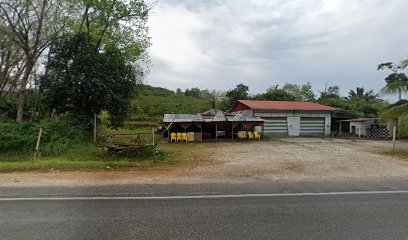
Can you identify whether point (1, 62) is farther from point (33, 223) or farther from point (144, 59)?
point (33, 223)

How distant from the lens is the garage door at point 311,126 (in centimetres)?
2866

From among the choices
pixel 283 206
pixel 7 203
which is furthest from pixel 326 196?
pixel 7 203

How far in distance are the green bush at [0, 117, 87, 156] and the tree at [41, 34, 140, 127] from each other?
6.15 ft

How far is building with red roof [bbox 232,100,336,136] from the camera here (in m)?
27.4

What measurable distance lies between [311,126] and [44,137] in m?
24.5

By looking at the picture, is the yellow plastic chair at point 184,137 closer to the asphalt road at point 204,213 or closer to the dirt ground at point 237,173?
the dirt ground at point 237,173

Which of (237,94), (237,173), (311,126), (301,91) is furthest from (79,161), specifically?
(301,91)

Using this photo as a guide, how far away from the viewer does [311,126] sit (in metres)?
28.9

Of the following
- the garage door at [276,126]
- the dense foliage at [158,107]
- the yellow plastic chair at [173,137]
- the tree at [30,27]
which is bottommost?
the yellow plastic chair at [173,137]

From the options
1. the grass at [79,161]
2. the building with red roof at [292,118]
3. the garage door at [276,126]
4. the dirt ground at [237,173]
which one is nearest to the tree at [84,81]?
the grass at [79,161]

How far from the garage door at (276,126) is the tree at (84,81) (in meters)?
14.9

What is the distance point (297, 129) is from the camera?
28.3 metres

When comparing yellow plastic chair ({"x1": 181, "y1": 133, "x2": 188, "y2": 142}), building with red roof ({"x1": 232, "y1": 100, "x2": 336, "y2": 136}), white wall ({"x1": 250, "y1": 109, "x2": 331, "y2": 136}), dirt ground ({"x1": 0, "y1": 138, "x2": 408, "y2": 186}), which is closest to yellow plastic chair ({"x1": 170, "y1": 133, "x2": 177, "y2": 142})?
yellow plastic chair ({"x1": 181, "y1": 133, "x2": 188, "y2": 142})

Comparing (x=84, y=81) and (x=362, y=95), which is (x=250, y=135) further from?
(x=362, y=95)
